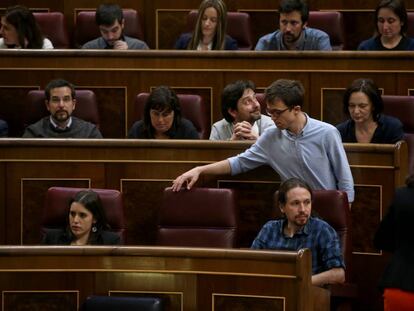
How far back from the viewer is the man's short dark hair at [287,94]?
249cm

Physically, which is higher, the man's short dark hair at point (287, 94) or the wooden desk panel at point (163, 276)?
the man's short dark hair at point (287, 94)

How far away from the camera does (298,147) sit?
2508mm

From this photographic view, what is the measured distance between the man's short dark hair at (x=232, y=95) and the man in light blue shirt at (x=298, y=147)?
0.28m

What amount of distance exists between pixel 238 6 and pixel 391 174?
1182 mm

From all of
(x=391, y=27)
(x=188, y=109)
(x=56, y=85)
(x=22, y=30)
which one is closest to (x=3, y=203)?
(x=56, y=85)

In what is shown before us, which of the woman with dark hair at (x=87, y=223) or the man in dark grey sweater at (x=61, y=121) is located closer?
the woman with dark hair at (x=87, y=223)

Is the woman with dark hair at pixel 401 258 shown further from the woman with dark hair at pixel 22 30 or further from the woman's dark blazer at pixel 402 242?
the woman with dark hair at pixel 22 30

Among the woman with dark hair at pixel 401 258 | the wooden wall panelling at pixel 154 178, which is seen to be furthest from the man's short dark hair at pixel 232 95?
the woman with dark hair at pixel 401 258

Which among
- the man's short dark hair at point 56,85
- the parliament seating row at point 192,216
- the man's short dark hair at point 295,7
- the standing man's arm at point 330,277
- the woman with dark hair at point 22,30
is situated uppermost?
the man's short dark hair at point 295,7

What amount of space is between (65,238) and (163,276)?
344mm

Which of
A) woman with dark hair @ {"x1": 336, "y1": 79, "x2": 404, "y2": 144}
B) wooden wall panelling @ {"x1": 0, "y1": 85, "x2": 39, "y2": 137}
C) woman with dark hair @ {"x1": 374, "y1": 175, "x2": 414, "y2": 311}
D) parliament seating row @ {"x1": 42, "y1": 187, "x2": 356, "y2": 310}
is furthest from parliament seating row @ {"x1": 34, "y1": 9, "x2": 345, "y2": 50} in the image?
woman with dark hair @ {"x1": 374, "y1": 175, "x2": 414, "y2": 311}

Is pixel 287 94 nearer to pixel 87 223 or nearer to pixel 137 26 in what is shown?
pixel 87 223

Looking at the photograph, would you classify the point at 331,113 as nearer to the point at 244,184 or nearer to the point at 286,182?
the point at 244,184

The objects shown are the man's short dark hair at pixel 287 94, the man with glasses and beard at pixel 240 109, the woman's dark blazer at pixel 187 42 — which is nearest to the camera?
the man's short dark hair at pixel 287 94
